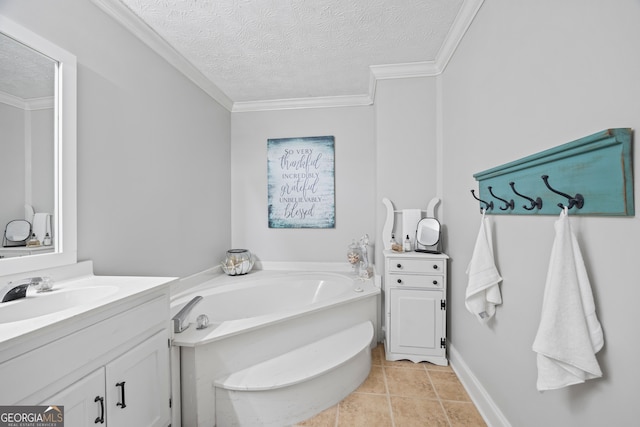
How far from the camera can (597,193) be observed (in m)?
0.74

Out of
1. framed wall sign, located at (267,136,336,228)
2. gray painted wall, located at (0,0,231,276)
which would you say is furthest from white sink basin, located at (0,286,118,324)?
framed wall sign, located at (267,136,336,228)

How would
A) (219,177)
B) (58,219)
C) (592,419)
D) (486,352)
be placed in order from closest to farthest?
1. (592,419)
2. (58,219)
3. (486,352)
4. (219,177)

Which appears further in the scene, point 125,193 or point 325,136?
point 325,136

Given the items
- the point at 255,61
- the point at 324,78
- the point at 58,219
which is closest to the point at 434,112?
the point at 324,78

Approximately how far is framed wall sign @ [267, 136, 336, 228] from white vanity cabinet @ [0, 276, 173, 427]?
1758 mm

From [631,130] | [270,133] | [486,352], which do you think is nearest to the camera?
[631,130]

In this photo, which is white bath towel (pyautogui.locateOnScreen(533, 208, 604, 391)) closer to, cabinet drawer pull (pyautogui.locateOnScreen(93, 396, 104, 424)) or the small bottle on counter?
the small bottle on counter

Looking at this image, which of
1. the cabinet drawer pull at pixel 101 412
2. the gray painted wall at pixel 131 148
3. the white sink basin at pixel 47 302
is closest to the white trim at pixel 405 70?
the gray painted wall at pixel 131 148

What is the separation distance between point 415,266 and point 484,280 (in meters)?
0.73

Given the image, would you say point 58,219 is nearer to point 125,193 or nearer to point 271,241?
point 125,193

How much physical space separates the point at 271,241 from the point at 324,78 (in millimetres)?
1803

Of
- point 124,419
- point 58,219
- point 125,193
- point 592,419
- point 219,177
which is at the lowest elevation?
point 124,419

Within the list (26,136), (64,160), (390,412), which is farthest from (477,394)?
(26,136)

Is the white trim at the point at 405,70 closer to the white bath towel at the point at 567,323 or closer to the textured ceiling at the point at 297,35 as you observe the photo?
the textured ceiling at the point at 297,35
